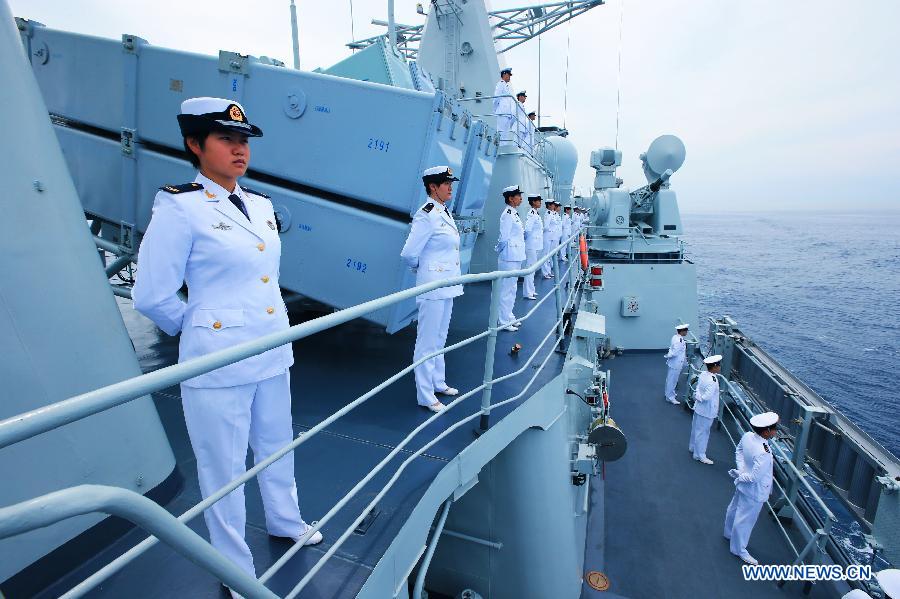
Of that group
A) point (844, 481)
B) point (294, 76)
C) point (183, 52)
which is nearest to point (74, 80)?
point (183, 52)

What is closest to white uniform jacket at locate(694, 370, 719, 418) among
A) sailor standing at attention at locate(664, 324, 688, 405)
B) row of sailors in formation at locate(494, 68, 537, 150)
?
sailor standing at attention at locate(664, 324, 688, 405)

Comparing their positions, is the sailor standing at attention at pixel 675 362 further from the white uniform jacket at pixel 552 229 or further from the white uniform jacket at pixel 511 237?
the white uniform jacket at pixel 511 237

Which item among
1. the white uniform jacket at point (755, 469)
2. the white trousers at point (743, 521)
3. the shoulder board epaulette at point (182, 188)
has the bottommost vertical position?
the white trousers at point (743, 521)

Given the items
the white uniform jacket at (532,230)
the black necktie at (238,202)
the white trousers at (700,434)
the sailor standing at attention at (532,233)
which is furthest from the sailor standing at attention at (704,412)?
the black necktie at (238,202)

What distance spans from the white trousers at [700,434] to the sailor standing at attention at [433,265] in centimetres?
544

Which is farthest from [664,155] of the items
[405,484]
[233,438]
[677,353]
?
[233,438]

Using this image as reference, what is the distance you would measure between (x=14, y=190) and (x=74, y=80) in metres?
3.18

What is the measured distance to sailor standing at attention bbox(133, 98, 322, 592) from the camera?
4.93ft

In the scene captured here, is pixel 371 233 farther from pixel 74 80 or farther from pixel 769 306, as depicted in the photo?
pixel 769 306

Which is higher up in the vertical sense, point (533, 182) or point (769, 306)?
point (533, 182)

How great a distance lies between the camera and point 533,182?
9.65 m

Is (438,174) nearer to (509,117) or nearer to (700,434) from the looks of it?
(509,117)

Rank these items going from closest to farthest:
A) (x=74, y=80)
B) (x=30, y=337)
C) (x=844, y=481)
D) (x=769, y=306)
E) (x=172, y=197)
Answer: (x=172, y=197), (x=30, y=337), (x=74, y=80), (x=844, y=481), (x=769, y=306)

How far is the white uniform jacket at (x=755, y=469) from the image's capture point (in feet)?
17.1
